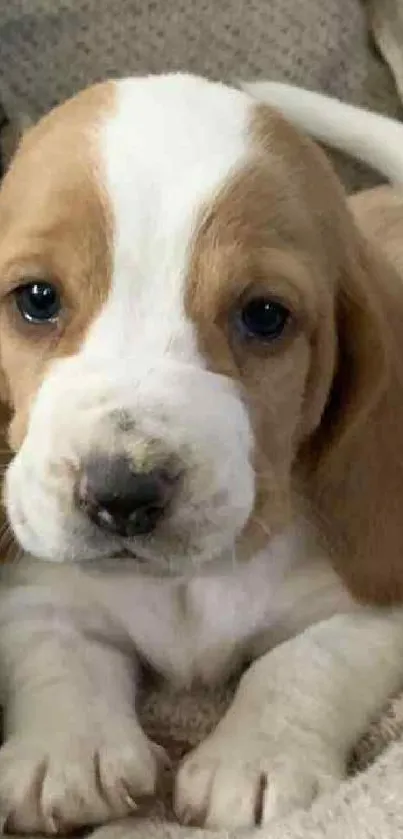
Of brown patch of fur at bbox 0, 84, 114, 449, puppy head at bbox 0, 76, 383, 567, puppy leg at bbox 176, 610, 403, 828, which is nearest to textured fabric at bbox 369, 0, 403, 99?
puppy head at bbox 0, 76, 383, 567

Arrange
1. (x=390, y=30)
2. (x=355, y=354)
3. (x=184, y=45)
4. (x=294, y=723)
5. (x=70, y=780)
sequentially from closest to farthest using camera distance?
(x=70, y=780) → (x=294, y=723) → (x=355, y=354) → (x=184, y=45) → (x=390, y=30)

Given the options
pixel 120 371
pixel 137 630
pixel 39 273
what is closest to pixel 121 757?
pixel 137 630

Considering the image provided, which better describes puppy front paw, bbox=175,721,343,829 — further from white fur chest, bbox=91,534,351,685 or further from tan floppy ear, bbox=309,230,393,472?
tan floppy ear, bbox=309,230,393,472

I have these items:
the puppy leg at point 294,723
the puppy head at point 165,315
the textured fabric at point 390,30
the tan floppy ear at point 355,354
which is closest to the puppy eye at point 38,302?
the puppy head at point 165,315

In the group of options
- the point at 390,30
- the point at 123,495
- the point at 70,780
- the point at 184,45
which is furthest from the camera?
the point at 390,30

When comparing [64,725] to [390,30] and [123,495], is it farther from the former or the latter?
[390,30]

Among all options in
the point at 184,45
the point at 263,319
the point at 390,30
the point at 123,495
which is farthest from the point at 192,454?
the point at 390,30

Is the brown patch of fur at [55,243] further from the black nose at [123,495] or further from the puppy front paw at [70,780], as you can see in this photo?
the puppy front paw at [70,780]
